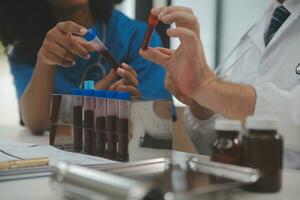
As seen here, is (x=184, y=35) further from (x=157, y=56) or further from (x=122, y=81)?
(x=122, y=81)

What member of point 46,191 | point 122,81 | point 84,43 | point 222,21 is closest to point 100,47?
point 84,43

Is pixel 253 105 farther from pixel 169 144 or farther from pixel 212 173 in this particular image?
pixel 212 173

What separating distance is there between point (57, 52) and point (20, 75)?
378 mm

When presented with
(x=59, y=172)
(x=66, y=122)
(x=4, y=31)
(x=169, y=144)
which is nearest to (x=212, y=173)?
(x=59, y=172)

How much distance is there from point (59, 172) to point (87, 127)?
400 mm

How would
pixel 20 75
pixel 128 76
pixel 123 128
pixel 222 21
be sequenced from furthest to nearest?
pixel 222 21 → pixel 20 75 → pixel 128 76 → pixel 123 128

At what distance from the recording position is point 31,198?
0.65 metres

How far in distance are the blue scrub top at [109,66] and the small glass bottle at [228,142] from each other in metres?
0.79

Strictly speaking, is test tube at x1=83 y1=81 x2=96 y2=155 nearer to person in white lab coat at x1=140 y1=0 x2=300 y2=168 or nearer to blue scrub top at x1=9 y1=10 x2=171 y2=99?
person in white lab coat at x1=140 y1=0 x2=300 y2=168

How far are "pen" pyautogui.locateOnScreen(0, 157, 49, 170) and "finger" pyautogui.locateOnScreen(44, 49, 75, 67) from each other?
2.13 feet

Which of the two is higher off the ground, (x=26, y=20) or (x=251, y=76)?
(x=26, y=20)

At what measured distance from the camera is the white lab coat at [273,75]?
41.2 inches

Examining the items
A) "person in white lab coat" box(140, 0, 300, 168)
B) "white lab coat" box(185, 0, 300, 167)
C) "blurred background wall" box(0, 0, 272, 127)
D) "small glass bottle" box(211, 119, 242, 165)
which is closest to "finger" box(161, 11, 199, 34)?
"person in white lab coat" box(140, 0, 300, 168)

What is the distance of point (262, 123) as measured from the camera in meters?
0.64
